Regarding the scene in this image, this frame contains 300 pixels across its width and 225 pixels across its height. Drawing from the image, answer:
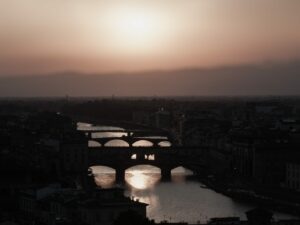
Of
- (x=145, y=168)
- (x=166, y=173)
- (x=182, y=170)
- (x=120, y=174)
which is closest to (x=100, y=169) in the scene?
(x=145, y=168)

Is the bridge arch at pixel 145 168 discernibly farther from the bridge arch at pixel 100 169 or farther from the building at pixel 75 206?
the building at pixel 75 206

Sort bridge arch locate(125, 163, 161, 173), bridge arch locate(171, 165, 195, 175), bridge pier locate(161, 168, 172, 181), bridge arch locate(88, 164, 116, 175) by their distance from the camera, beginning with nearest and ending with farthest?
bridge pier locate(161, 168, 172, 181) → bridge arch locate(88, 164, 116, 175) → bridge arch locate(171, 165, 195, 175) → bridge arch locate(125, 163, 161, 173)

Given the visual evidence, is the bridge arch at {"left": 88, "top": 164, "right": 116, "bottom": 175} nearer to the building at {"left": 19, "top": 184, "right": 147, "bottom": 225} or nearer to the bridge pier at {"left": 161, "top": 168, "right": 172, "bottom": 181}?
the bridge pier at {"left": 161, "top": 168, "right": 172, "bottom": 181}

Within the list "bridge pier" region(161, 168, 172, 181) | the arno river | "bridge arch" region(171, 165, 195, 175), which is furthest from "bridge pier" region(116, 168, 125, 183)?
"bridge arch" region(171, 165, 195, 175)

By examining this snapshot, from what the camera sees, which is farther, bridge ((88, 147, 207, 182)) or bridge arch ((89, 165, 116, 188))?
bridge ((88, 147, 207, 182))

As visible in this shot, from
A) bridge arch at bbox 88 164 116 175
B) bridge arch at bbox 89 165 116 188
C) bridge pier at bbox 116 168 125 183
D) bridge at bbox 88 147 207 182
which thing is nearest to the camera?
bridge arch at bbox 89 165 116 188

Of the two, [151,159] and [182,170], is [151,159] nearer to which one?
[151,159]

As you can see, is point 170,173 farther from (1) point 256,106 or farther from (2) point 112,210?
(1) point 256,106

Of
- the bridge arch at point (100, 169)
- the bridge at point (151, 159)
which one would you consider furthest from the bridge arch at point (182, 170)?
the bridge arch at point (100, 169)
